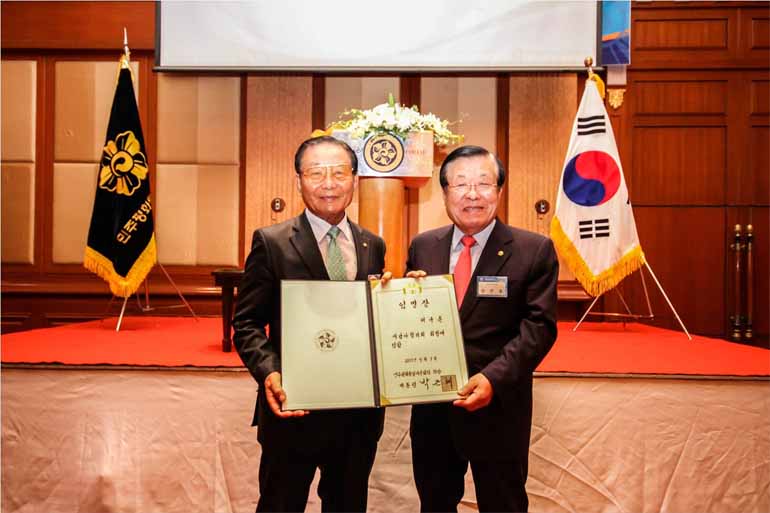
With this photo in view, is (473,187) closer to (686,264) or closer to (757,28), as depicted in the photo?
(686,264)

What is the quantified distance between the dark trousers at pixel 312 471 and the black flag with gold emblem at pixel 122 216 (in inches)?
109

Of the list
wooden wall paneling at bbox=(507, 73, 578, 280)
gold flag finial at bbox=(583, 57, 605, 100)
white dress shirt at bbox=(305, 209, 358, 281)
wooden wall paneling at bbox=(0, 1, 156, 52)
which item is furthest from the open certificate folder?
wooden wall paneling at bbox=(0, 1, 156, 52)

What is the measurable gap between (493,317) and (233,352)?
185 centimetres

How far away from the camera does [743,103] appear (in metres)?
5.37

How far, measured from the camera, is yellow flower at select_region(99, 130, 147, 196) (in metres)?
4.27

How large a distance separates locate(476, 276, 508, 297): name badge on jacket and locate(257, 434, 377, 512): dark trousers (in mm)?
517

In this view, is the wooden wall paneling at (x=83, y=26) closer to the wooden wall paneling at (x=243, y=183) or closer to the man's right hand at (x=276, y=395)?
the wooden wall paneling at (x=243, y=183)

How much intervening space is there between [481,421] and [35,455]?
6.92 feet

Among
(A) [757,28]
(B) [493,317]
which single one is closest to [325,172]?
(B) [493,317]

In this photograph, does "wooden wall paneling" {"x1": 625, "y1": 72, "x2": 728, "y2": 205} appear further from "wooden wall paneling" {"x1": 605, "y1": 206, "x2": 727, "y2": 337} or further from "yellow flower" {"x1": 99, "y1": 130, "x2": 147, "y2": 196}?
"yellow flower" {"x1": 99, "y1": 130, "x2": 147, "y2": 196}

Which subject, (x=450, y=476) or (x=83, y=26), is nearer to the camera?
(x=450, y=476)

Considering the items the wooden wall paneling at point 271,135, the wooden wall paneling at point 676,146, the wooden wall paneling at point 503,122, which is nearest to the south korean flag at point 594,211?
the wooden wall paneling at point 503,122

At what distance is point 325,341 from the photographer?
170 centimetres

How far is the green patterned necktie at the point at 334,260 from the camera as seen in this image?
1.79m
